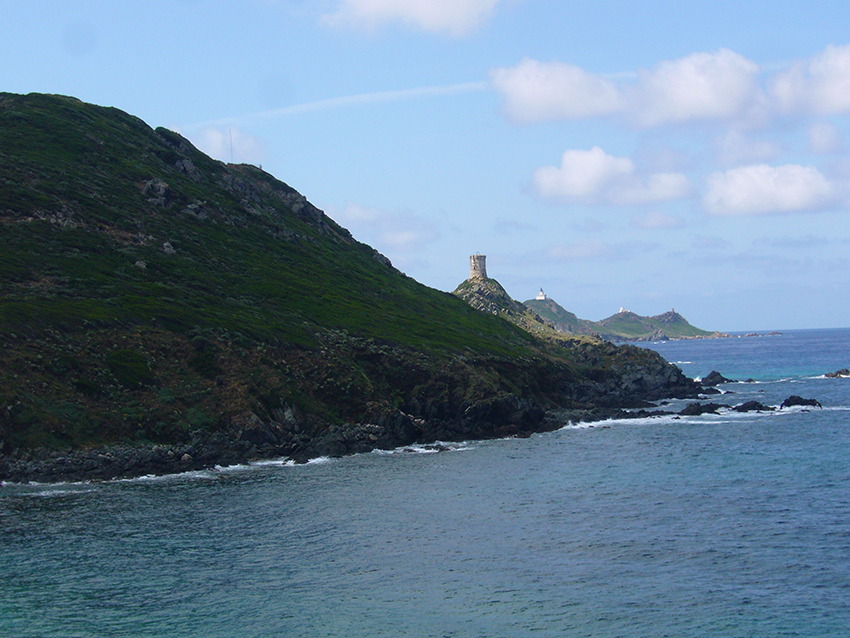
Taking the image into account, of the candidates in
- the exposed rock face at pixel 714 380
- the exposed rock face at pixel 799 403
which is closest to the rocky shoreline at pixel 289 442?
the exposed rock face at pixel 799 403

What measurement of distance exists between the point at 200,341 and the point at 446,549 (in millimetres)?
61542

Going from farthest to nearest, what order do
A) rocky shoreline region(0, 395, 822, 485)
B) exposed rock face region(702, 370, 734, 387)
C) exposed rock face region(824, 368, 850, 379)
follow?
exposed rock face region(824, 368, 850, 379) → exposed rock face region(702, 370, 734, 387) → rocky shoreline region(0, 395, 822, 485)

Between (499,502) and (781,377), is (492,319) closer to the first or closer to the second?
(781,377)

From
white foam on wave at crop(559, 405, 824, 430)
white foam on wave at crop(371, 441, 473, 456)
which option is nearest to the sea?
white foam on wave at crop(371, 441, 473, 456)

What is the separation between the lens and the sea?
40.8m

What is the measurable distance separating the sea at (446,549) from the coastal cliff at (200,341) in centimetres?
910

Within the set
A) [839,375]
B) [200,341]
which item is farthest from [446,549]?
[839,375]

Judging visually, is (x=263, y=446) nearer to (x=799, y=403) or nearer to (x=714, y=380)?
(x=799, y=403)

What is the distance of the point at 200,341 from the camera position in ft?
343

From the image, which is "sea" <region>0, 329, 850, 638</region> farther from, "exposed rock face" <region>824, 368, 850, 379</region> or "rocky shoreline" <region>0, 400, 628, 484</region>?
"exposed rock face" <region>824, 368, 850, 379</region>

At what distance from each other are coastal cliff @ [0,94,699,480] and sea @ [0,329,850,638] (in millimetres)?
9098

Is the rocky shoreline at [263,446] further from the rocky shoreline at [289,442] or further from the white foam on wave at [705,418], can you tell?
the white foam on wave at [705,418]

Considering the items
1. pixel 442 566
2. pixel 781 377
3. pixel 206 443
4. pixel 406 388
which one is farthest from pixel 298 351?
pixel 781 377

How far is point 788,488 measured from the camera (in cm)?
6788
